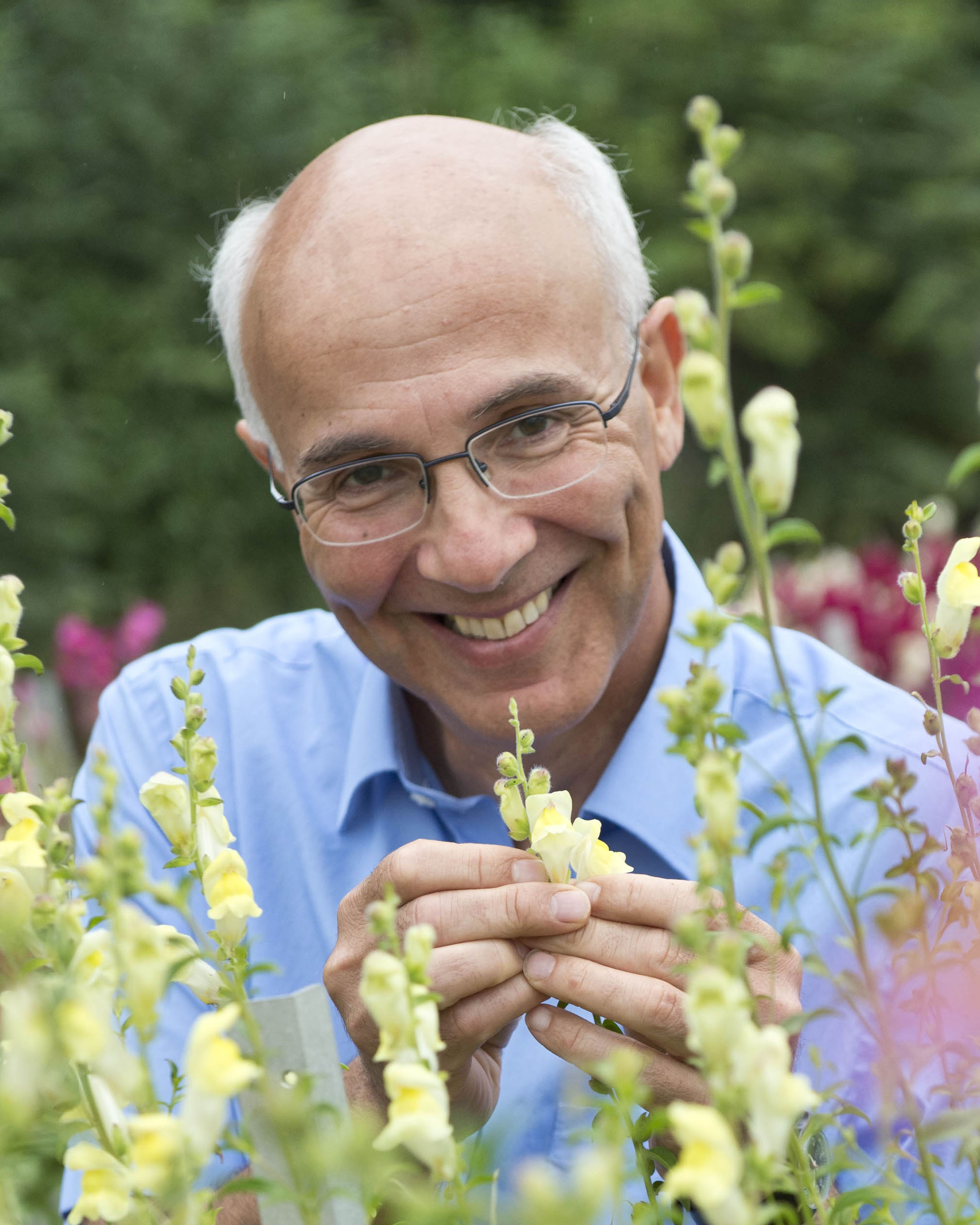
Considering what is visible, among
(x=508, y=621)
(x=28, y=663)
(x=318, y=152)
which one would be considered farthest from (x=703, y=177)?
(x=318, y=152)

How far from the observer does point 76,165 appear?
6.68m

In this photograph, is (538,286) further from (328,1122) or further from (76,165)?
(76,165)

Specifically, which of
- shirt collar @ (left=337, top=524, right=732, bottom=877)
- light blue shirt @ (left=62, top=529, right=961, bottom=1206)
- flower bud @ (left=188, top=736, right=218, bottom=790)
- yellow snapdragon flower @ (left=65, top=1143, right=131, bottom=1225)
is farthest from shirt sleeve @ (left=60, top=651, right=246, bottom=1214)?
yellow snapdragon flower @ (left=65, top=1143, right=131, bottom=1225)

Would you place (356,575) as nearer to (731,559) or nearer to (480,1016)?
(480,1016)

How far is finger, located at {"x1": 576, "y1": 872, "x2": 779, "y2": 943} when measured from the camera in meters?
1.11

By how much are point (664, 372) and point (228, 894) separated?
1407 millimetres

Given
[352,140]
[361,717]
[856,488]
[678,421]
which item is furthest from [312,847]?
[856,488]

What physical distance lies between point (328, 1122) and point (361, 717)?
1.48m

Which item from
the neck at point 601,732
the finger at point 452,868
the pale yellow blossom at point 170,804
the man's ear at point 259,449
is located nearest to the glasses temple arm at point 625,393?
the neck at point 601,732

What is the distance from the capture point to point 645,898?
1113 mm

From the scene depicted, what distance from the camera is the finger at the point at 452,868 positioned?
115 cm

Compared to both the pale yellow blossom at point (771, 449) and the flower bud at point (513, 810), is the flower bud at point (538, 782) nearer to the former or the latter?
the flower bud at point (513, 810)

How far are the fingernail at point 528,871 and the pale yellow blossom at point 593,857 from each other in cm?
4

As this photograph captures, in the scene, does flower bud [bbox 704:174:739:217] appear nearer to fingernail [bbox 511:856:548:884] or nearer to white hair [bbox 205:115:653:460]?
fingernail [bbox 511:856:548:884]
